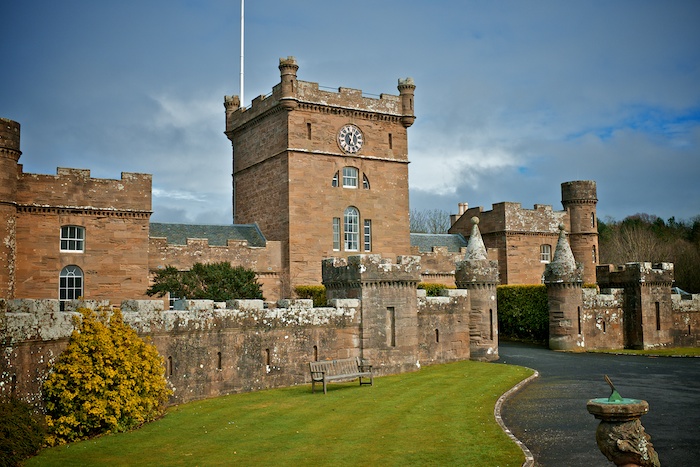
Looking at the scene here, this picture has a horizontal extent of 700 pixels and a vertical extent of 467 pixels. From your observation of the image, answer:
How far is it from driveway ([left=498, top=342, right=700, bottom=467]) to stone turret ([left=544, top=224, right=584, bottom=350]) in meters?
1.91

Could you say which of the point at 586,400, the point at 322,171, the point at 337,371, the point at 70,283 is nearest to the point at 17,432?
the point at 337,371

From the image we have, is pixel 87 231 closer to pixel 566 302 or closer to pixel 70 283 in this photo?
pixel 70 283

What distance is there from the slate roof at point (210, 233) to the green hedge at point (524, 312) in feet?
41.1

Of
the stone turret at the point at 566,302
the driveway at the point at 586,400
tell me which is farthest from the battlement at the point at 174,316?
the stone turret at the point at 566,302

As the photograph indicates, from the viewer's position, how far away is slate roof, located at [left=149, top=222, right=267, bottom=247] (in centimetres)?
3431

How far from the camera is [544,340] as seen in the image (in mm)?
33125

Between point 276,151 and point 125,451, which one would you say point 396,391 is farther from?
point 276,151

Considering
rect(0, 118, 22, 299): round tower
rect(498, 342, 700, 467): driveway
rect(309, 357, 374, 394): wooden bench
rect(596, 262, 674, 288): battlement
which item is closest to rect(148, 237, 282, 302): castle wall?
rect(0, 118, 22, 299): round tower

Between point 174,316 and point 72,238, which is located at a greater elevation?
point 72,238

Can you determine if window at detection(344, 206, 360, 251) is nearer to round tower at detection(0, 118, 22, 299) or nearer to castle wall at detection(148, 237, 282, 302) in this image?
castle wall at detection(148, 237, 282, 302)

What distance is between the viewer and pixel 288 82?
3475cm

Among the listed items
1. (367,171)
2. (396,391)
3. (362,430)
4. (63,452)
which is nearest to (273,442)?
(362,430)

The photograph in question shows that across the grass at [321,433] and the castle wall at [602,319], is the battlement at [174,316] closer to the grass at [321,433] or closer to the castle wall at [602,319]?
the grass at [321,433]

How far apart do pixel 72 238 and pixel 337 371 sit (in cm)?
1602
